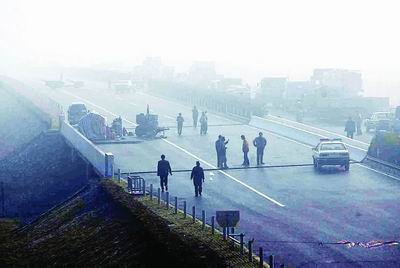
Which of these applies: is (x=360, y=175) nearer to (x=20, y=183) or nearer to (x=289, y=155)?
(x=289, y=155)

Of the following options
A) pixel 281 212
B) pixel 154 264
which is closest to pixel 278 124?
pixel 281 212

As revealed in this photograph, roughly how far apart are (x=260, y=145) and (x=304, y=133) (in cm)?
933

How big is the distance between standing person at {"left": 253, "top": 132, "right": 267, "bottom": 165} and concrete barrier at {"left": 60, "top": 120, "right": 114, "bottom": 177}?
674 centimetres

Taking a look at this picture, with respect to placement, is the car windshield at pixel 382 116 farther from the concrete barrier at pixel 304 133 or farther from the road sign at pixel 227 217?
the road sign at pixel 227 217

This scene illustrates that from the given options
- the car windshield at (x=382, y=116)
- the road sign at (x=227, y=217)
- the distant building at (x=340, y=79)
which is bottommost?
the car windshield at (x=382, y=116)

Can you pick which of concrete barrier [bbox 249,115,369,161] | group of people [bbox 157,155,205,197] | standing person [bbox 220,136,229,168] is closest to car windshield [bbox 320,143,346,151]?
concrete barrier [bbox 249,115,369,161]

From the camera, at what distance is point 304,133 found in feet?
136

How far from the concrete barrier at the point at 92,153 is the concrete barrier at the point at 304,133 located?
12.0 m

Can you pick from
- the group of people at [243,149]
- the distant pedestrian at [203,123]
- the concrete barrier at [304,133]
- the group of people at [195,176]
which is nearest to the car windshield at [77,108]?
the distant pedestrian at [203,123]

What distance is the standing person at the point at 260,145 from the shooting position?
32469 millimetres

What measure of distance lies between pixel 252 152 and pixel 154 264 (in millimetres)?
19700

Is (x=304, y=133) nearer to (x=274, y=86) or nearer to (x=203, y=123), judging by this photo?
(x=203, y=123)

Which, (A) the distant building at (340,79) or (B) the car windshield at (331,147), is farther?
(A) the distant building at (340,79)

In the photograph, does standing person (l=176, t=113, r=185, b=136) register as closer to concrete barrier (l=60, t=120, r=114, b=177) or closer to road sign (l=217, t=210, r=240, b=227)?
concrete barrier (l=60, t=120, r=114, b=177)
